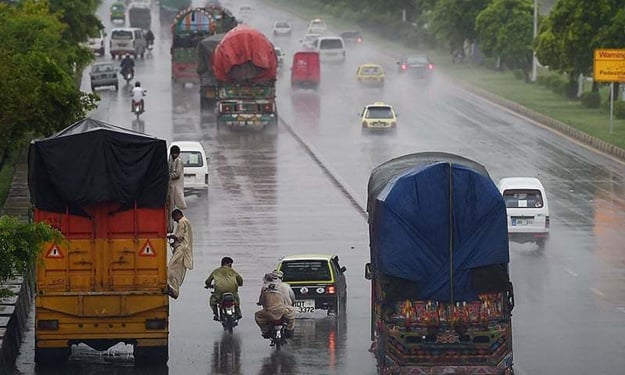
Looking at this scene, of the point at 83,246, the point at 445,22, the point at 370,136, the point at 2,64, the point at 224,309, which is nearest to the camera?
the point at 83,246

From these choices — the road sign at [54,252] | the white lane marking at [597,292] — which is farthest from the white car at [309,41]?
the road sign at [54,252]

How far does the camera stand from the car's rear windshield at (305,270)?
97.6 feet

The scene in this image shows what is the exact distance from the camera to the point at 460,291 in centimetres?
2322

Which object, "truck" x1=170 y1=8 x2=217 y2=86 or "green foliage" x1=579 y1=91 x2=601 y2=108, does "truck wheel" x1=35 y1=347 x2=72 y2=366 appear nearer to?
"green foliage" x1=579 y1=91 x2=601 y2=108

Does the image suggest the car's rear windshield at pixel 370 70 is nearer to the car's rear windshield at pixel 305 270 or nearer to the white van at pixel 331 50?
the white van at pixel 331 50

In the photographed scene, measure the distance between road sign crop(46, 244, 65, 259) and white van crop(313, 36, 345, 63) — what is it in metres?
81.1

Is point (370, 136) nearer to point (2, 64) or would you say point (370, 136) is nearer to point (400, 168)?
point (2, 64)

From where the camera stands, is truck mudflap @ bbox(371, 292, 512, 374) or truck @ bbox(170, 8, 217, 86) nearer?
truck mudflap @ bbox(371, 292, 512, 374)

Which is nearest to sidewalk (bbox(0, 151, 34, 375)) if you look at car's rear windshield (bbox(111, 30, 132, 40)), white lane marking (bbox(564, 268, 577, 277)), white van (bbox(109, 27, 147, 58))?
white lane marking (bbox(564, 268, 577, 277))

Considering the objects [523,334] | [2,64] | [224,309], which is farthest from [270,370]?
[2,64]

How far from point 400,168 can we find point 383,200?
2.45m

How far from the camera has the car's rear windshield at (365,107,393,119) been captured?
67312 millimetres

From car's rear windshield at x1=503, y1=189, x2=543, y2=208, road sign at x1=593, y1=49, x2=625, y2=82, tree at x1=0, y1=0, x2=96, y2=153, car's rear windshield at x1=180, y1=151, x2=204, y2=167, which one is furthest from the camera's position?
road sign at x1=593, y1=49, x2=625, y2=82

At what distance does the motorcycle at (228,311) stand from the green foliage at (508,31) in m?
64.6
